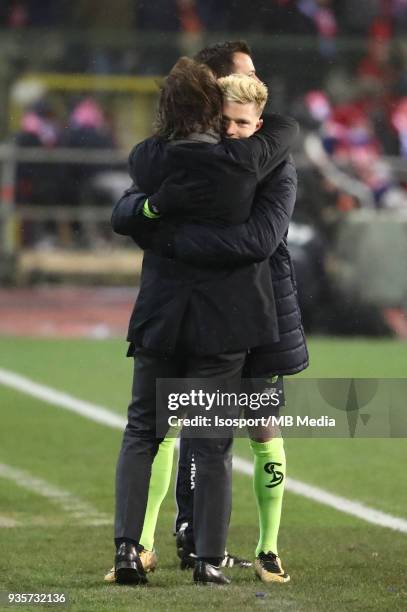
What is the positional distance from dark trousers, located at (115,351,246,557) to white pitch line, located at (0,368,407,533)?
1.55 m

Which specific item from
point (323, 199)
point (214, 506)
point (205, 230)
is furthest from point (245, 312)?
point (323, 199)

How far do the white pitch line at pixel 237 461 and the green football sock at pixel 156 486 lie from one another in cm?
134

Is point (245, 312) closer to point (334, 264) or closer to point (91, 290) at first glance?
point (334, 264)

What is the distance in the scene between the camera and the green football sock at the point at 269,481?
5746 mm

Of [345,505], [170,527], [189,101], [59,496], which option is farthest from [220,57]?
[59,496]

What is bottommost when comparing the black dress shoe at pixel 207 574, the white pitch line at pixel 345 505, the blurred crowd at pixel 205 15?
the black dress shoe at pixel 207 574

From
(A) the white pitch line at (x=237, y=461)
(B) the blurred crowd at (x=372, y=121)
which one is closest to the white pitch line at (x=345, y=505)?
(A) the white pitch line at (x=237, y=461)

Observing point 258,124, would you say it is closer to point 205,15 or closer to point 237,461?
point 237,461

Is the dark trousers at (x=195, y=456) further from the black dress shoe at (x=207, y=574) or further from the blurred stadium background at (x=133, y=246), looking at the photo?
the blurred stadium background at (x=133, y=246)

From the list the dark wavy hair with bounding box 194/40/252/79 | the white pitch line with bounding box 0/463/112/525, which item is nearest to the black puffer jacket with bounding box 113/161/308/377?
the dark wavy hair with bounding box 194/40/252/79

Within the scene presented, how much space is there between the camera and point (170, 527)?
6926 millimetres

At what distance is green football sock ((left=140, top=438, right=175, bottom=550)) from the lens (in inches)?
227

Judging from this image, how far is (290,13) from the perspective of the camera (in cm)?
2042

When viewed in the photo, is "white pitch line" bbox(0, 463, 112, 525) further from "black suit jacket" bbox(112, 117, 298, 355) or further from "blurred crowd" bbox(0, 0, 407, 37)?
"blurred crowd" bbox(0, 0, 407, 37)
